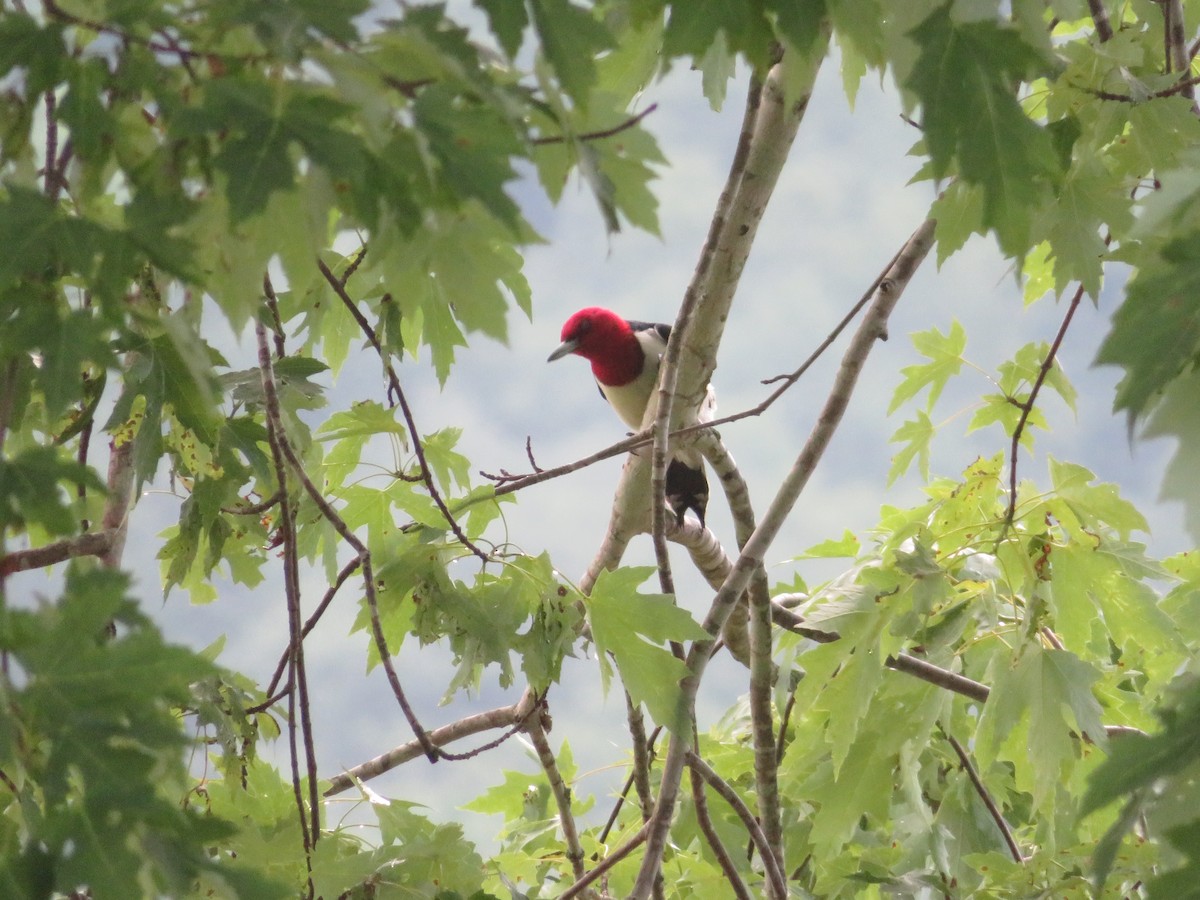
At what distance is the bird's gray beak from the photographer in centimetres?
399

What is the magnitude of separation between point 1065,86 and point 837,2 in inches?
28.4

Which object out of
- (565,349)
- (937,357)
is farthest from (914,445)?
(565,349)

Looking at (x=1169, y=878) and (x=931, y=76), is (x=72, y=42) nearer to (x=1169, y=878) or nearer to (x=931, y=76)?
(x=931, y=76)

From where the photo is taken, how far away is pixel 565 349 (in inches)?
158

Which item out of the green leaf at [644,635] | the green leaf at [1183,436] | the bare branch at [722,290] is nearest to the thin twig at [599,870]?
the bare branch at [722,290]

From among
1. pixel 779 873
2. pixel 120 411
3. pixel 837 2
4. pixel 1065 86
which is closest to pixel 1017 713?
pixel 779 873

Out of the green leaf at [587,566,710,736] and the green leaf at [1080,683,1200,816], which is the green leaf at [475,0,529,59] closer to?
the green leaf at [1080,683,1200,816]

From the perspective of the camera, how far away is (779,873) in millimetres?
2094

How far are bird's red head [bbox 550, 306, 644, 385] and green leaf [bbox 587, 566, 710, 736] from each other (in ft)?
7.83

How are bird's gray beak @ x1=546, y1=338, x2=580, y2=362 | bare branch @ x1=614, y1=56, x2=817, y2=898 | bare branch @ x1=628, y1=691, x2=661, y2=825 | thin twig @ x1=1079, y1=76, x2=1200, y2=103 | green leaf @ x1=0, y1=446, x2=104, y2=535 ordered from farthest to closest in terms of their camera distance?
bird's gray beak @ x1=546, y1=338, x2=580, y2=362
bare branch @ x1=628, y1=691, x2=661, y2=825
bare branch @ x1=614, y1=56, x2=817, y2=898
thin twig @ x1=1079, y1=76, x2=1200, y2=103
green leaf @ x1=0, y1=446, x2=104, y2=535

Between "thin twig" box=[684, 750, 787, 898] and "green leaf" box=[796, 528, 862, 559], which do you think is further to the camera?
"green leaf" box=[796, 528, 862, 559]

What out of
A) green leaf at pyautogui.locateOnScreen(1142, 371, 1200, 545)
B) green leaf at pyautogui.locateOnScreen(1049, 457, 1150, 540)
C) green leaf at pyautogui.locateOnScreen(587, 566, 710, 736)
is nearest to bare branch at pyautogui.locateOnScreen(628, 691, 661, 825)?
green leaf at pyautogui.locateOnScreen(587, 566, 710, 736)

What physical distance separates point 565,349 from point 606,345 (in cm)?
18

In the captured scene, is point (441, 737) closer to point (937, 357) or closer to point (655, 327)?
point (937, 357)
